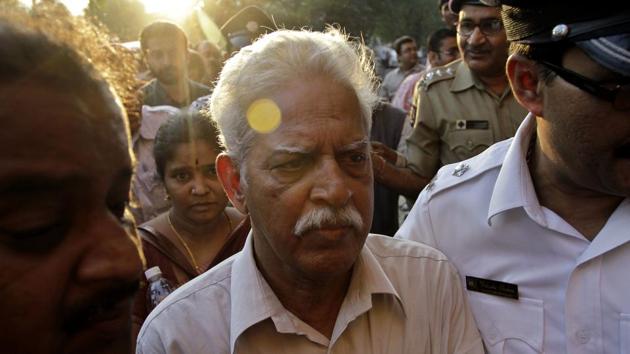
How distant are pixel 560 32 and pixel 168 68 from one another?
373cm

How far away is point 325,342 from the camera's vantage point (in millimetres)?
1768

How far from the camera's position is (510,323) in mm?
1972

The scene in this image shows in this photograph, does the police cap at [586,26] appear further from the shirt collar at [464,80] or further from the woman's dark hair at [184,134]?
the shirt collar at [464,80]

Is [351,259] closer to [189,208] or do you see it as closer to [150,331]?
[150,331]

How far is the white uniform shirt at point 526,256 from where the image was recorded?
183 cm

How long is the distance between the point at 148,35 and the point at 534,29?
394cm

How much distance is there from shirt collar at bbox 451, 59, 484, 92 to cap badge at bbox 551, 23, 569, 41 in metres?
1.99

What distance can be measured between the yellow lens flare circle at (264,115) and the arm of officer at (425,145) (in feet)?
6.80

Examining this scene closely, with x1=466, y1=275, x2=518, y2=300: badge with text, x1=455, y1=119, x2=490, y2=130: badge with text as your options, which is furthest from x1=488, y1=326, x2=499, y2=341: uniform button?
x1=455, y1=119, x2=490, y2=130: badge with text

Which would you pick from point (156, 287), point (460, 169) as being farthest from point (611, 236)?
point (156, 287)

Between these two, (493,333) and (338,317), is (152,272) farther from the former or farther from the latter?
(493,333)

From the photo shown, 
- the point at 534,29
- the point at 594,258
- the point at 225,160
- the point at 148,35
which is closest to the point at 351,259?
the point at 225,160

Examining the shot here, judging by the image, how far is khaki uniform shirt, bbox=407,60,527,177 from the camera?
3.66m

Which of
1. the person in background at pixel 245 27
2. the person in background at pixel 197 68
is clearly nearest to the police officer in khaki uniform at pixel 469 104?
the person in background at pixel 245 27
